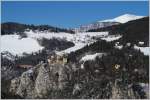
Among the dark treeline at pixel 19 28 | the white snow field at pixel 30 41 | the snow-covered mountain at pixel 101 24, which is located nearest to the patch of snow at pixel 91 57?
the white snow field at pixel 30 41

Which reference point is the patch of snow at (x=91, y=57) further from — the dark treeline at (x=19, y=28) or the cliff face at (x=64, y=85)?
the dark treeline at (x=19, y=28)

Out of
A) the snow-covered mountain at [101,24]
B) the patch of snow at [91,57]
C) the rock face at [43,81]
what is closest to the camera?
the rock face at [43,81]

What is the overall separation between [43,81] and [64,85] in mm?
2425

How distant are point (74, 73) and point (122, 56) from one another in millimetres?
14700

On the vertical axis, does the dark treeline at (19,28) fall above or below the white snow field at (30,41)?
above

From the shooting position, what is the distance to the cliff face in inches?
1727

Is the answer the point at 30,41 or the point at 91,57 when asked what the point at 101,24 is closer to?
the point at 30,41

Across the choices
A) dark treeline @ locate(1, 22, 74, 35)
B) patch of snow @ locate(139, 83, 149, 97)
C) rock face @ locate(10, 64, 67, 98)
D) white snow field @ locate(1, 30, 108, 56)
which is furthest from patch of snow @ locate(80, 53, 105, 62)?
dark treeline @ locate(1, 22, 74, 35)

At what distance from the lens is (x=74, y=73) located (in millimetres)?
53750

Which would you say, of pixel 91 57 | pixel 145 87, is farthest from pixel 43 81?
pixel 91 57

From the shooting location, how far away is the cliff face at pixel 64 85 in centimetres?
4388

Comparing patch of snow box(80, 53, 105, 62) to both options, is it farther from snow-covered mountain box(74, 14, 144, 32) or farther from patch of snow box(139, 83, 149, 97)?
snow-covered mountain box(74, 14, 144, 32)

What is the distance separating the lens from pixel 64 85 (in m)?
49.8

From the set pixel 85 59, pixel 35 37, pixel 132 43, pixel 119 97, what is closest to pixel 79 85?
pixel 119 97
